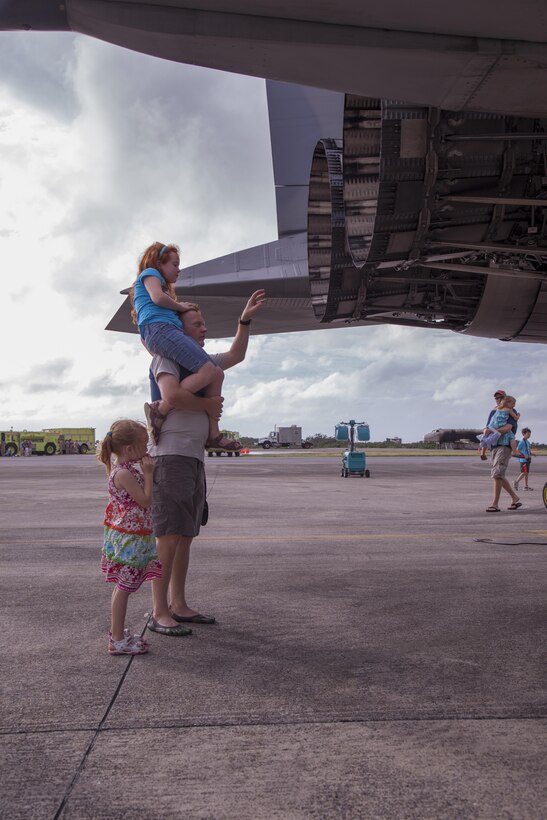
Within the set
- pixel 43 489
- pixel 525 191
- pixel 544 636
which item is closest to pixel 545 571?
pixel 544 636

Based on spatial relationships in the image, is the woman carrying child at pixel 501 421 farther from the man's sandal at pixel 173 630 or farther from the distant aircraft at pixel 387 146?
the man's sandal at pixel 173 630

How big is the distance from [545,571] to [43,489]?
12137mm

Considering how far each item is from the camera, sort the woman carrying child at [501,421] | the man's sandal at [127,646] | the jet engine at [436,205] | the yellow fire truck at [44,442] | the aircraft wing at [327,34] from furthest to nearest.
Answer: the yellow fire truck at [44,442]
the woman carrying child at [501,421]
the jet engine at [436,205]
the man's sandal at [127,646]
the aircraft wing at [327,34]

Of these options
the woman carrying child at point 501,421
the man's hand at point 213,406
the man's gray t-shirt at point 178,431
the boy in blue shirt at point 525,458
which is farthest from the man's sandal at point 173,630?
the boy in blue shirt at point 525,458

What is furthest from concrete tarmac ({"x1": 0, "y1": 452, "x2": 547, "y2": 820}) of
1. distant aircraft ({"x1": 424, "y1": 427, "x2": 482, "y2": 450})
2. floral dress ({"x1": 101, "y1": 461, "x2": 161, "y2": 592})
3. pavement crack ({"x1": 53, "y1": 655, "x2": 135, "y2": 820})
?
distant aircraft ({"x1": 424, "y1": 427, "x2": 482, "y2": 450})

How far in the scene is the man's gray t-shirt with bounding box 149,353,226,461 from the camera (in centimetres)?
351

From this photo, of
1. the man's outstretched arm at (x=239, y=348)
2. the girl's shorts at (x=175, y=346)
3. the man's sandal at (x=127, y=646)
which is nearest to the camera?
the man's sandal at (x=127, y=646)

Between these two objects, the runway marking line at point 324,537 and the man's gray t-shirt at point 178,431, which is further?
the runway marking line at point 324,537

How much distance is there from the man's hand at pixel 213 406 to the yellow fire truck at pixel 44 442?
51.7 metres

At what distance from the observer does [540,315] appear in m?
8.24

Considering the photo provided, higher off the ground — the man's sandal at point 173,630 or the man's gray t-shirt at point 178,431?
the man's gray t-shirt at point 178,431

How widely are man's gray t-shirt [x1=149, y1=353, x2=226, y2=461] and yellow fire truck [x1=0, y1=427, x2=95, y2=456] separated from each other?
2033 inches

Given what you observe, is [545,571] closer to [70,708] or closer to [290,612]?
[290,612]

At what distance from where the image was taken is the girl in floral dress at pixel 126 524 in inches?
125
